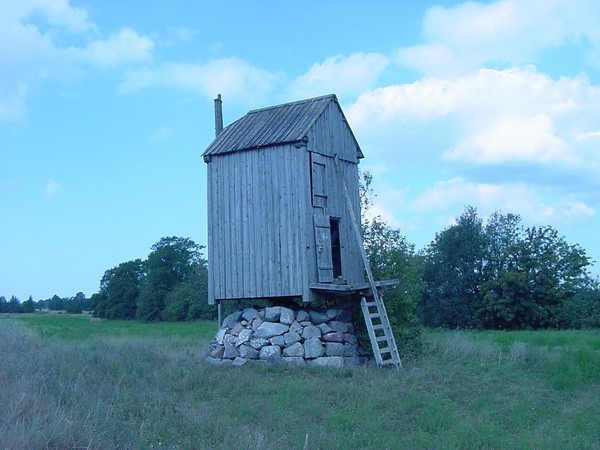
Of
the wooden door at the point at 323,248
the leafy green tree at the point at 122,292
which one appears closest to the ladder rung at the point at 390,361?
the wooden door at the point at 323,248

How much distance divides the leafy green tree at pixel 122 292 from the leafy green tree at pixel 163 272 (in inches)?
115

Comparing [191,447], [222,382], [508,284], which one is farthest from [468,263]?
[191,447]

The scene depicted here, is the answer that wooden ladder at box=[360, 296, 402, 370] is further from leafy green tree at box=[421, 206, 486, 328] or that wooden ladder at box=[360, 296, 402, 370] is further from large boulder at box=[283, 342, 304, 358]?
leafy green tree at box=[421, 206, 486, 328]

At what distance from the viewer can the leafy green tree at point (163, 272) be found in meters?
71.5

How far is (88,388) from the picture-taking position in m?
13.1

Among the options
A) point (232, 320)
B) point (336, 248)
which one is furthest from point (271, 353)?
point (336, 248)

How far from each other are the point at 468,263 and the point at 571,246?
784 centimetres

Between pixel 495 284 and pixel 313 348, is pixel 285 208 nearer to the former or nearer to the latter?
pixel 313 348

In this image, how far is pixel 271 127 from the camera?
19.8 metres

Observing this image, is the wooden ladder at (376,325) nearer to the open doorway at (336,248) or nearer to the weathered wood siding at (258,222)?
the open doorway at (336,248)

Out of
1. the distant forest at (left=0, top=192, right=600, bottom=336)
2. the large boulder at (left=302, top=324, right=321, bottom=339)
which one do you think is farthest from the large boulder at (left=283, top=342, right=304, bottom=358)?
the distant forest at (left=0, top=192, right=600, bottom=336)

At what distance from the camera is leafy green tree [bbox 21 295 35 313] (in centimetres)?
9381

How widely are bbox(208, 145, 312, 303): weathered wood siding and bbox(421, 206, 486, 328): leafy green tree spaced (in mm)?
34138

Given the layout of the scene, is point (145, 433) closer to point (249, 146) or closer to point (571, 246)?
point (249, 146)
